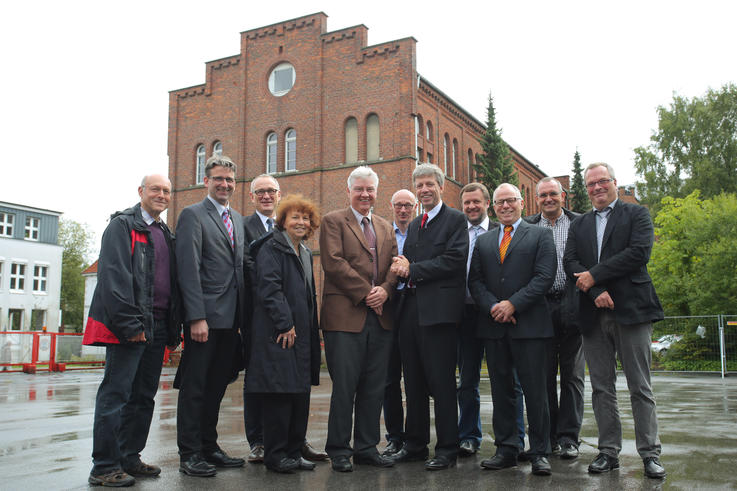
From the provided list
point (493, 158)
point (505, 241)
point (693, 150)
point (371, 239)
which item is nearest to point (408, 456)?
point (371, 239)

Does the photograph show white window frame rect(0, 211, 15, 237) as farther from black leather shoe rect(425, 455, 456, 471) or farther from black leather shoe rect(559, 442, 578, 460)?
black leather shoe rect(559, 442, 578, 460)

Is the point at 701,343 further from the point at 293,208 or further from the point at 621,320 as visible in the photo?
the point at 293,208

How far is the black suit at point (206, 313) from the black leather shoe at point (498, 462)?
2253mm

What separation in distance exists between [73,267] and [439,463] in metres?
72.7

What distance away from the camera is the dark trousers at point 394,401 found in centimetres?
592

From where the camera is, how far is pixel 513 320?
5176 millimetres

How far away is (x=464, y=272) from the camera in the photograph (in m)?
5.46

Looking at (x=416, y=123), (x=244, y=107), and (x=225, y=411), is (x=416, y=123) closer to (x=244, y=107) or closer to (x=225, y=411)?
(x=244, y=107)

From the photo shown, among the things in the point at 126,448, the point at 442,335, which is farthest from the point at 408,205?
the point at 126,448

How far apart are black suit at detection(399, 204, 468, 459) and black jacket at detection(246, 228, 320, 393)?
87 centimetres

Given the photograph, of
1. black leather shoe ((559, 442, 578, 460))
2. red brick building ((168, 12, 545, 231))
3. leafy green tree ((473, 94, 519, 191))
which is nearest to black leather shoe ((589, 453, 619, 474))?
black leather shoe ((559, 442, 578, 460))

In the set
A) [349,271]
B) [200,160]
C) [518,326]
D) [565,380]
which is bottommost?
[565,380]

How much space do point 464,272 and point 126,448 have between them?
3.11 meters

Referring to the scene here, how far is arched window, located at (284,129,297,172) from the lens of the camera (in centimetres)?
3306
